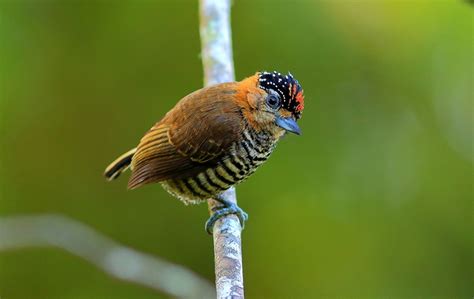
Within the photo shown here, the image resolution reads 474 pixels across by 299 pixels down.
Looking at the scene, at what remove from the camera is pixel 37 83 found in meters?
5.74

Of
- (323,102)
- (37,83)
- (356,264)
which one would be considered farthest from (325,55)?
(37,83)

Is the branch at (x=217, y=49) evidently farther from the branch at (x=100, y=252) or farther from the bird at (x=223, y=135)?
the branch at (x=100, y=252)

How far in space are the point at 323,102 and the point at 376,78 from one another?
491 millimetres

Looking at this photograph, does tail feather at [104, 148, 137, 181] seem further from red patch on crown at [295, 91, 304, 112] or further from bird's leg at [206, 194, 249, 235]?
red patch on crown at [295, 91, 304, 112]

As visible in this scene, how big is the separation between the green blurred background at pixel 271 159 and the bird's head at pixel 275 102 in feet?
6.14

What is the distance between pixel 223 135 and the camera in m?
3.72

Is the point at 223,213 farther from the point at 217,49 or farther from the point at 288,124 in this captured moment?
the point at 217,49

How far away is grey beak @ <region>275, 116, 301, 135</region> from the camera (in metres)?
3.56

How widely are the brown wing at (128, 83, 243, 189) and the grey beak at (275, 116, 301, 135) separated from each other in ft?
0.69

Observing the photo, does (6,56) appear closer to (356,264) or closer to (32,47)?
(32,47)

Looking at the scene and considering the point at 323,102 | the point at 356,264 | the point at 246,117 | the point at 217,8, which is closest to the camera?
the point at 246,117

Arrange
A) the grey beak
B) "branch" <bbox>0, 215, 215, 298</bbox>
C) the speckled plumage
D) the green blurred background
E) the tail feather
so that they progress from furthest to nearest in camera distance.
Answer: the green blurred background < "branch" <bbox>0, 215, 215, 298</bbox> < the tail feather < the speckled plumage < the grey beak

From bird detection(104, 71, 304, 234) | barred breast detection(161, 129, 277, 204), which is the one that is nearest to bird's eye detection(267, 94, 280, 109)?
bird detection(104, 71, 304, 234)

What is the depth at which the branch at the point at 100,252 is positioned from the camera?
4.43 meters
